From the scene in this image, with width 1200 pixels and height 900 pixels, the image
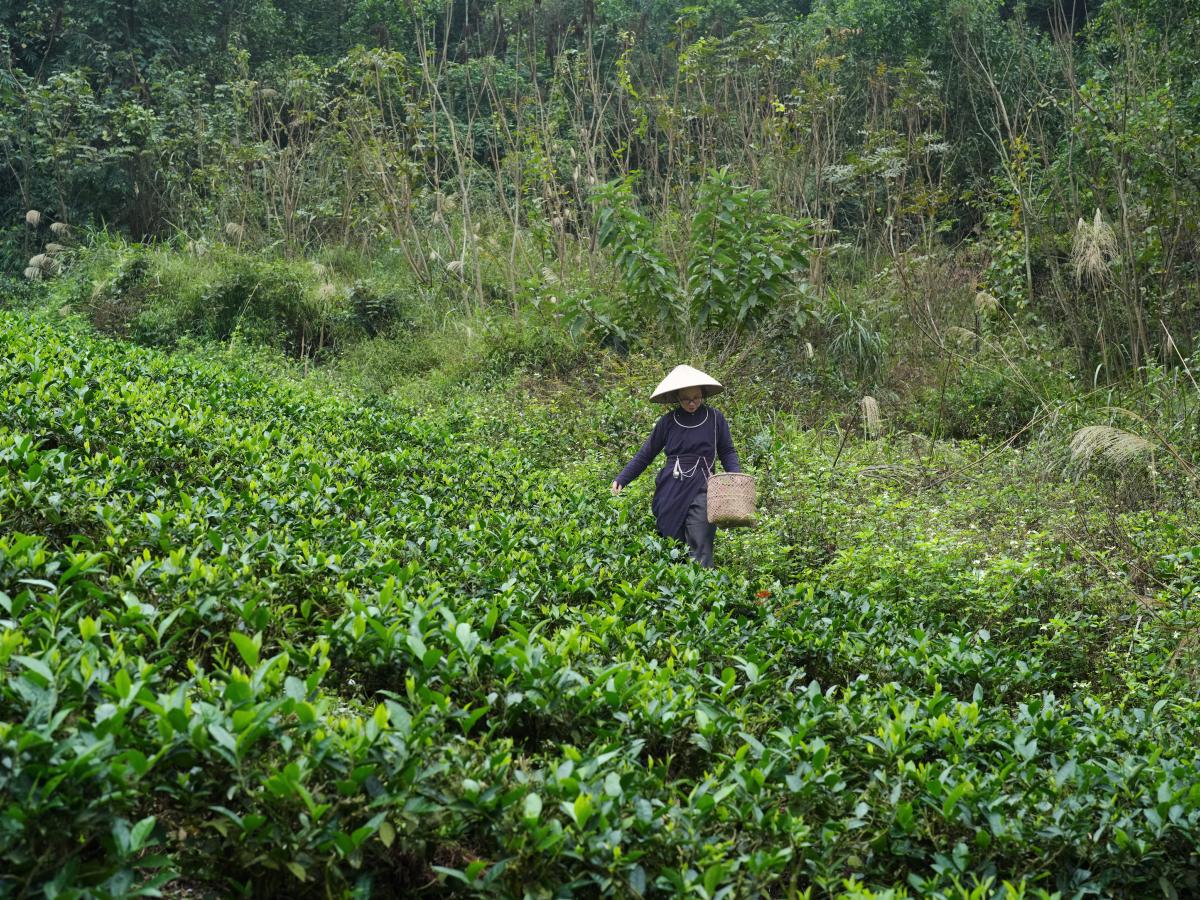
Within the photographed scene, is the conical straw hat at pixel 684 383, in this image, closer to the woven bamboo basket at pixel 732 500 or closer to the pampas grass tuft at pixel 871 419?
the woven bamboo basket at pixel 732 500

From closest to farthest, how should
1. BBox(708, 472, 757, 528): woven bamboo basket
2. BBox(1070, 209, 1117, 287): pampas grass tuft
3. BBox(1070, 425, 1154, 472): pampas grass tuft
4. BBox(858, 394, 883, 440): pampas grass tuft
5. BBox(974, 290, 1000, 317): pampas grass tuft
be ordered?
1. BBox(708, 472, 757, 528): woven bamboo basket
2. BBox(1070, 425, 1154, 472): pampas grass tuft
3. BBox(1070, 209, 1117, 287): pampas grass tuft
4. BBox(858, 394, 883, 440): pampas grass tuft
5. BBox(974, 290, 1000, 317): pampas grass tuft

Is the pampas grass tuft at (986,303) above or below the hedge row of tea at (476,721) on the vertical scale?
below

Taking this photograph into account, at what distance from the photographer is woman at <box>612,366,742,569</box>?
580cm

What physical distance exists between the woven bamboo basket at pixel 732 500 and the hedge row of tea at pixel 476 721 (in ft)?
1.65

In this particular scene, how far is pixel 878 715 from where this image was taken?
327cm

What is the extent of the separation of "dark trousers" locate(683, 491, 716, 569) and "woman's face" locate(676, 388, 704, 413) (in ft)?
1.82

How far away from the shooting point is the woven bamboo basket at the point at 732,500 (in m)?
5.44

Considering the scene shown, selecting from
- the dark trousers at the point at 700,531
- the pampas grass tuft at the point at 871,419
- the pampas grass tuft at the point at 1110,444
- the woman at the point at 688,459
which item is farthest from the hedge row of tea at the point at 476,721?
the pampas grass tuft at the point at 871,419

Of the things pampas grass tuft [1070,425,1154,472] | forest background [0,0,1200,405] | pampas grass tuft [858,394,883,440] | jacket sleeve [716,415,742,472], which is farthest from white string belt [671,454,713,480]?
forest background [0,0,1200,405]

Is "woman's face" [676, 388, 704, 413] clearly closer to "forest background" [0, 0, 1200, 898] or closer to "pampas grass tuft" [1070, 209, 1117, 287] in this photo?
"forest background" [0, 0, 1200, 898]

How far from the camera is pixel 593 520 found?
587 centimetres

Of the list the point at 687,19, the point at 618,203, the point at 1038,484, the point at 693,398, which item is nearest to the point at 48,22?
the point at 687,19

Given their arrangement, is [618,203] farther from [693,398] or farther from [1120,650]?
[1120,650]

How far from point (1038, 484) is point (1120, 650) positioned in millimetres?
2313
